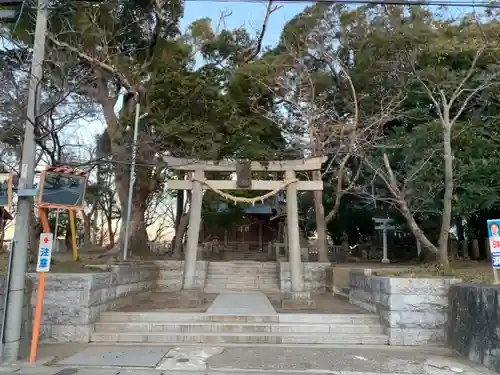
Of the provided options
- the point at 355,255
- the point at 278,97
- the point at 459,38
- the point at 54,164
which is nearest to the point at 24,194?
the point at 54,164

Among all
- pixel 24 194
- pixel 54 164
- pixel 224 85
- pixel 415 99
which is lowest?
pixel 24 194

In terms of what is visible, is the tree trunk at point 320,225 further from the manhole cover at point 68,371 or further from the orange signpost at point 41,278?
the manhole cover at point 68,371

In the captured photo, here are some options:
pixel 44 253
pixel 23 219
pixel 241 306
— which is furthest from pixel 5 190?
pixel 241 306

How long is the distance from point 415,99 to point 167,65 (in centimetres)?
1105

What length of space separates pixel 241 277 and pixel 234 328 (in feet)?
29.1

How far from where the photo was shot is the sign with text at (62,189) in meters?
7.42

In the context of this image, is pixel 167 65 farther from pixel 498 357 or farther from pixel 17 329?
pixel 498 357

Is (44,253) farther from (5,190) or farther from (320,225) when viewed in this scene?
(320,225)

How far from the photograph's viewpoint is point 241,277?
59.5 feet

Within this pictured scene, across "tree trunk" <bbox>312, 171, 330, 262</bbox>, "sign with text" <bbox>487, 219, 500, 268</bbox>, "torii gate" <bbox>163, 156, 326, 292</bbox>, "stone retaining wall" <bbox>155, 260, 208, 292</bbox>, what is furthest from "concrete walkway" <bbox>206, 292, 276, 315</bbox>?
"tree trunk" <bbox>312, 171, 330, 262</bbox>

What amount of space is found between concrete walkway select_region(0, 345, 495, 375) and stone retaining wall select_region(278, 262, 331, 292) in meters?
8.75

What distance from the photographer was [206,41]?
20.7m

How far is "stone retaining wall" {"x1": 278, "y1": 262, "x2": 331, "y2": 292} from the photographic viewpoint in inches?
673

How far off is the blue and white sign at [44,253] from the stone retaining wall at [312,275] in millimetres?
11122
